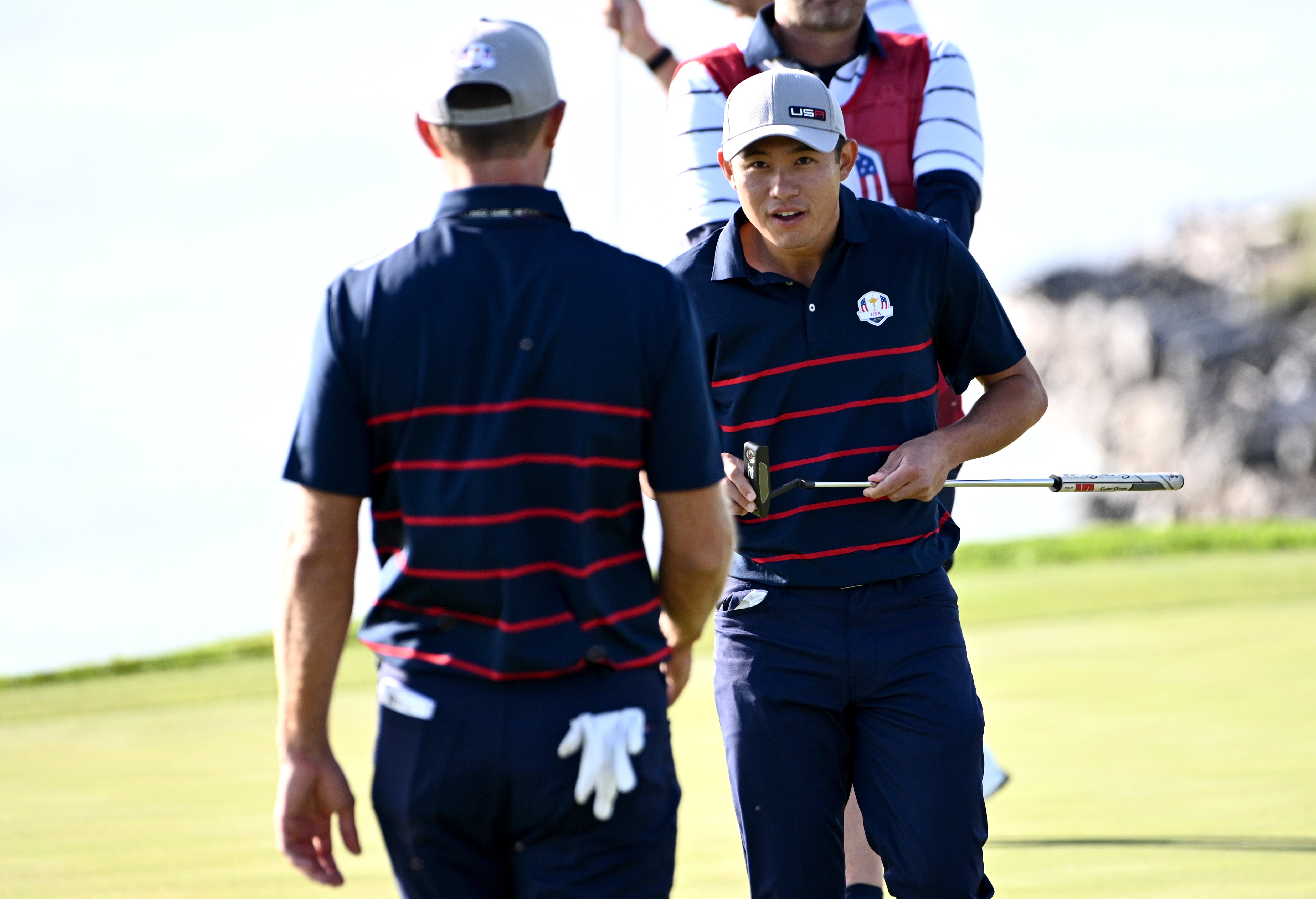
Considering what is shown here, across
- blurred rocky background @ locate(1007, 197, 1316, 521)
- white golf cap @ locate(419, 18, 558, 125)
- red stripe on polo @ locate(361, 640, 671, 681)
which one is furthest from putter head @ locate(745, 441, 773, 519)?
blurred rocky background @ locate(1007, 197, 1316, 521)

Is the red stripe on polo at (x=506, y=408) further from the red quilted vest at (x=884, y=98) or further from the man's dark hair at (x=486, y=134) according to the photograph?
the red quilted vest at (x=884, y=98)

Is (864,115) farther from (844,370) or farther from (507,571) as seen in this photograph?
(507,571)

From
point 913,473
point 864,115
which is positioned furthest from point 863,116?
point 913,473

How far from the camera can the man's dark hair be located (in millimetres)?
2137

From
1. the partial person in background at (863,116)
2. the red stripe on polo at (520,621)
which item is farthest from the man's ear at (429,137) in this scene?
the partial person in background at (863,116)

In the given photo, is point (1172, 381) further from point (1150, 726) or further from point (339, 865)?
point (339, 865)

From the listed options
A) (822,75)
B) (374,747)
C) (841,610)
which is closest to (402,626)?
(374,747)

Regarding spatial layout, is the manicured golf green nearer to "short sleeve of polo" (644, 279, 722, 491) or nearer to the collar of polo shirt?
the collar of polo shirt

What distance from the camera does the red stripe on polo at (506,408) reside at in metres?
2.06

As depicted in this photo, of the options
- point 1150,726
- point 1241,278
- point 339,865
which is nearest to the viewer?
point 339,865

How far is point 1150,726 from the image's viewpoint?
6059mm

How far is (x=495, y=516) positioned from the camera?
2070 mm

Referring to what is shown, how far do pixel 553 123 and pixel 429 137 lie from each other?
0.53 feet

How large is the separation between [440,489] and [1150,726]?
4.54m
